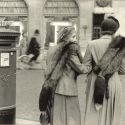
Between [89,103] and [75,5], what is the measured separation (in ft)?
74.7

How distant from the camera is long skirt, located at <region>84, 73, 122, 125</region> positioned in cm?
674

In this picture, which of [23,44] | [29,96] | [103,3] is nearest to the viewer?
[29,96]

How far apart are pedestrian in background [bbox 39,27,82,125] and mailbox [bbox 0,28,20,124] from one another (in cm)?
63

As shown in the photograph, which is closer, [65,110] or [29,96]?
[65,110]

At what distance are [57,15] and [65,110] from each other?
21.9 m

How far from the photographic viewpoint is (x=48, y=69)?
7156mm

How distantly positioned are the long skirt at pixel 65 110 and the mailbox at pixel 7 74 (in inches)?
29.8

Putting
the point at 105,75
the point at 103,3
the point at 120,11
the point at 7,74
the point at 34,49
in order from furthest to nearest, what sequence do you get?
the point at 120,11 → the point at 103,3 → the point at 34,49 → the point at 7,74 → the point at 105,75

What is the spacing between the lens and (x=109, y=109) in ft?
22.3

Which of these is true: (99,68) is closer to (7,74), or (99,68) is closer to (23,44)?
(7,74)

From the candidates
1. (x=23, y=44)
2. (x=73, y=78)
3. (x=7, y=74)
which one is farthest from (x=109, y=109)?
(x=23, y=44)

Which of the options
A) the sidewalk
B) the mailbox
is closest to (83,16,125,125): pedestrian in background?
the mailbox

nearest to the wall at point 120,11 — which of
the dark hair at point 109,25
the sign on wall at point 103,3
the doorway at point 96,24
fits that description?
the sign on wall at point 103,3

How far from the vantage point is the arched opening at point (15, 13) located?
28875 mm
